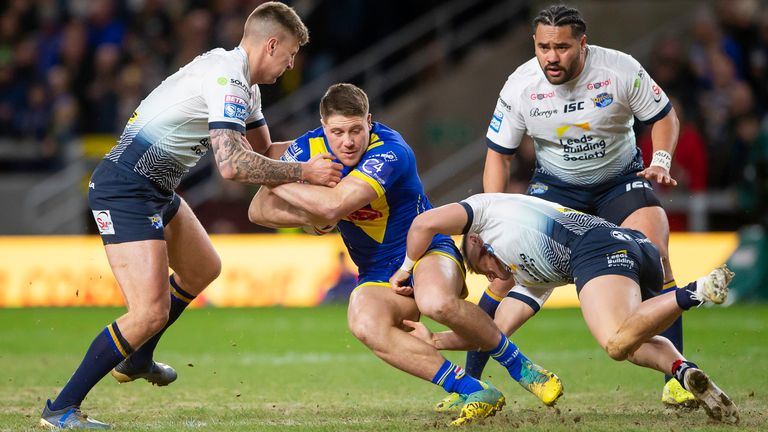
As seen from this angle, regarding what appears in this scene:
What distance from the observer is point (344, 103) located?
703cm

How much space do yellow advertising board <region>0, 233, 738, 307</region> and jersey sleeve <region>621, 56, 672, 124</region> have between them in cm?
700

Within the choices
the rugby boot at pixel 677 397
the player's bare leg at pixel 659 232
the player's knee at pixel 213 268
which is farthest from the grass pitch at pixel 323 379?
the player's knee at pixel 213 268

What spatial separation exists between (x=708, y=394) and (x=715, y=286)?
0.65 metres

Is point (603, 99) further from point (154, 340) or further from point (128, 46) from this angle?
point (128, 46)

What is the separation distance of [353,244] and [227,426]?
4.85ft

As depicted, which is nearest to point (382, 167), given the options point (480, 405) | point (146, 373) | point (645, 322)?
point (480, 405)

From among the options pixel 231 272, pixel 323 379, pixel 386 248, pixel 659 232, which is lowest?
pixel 231 272

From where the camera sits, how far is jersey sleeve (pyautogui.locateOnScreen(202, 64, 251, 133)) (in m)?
6.78

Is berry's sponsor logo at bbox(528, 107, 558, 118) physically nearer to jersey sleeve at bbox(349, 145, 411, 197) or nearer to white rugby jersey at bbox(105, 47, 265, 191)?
jersey sleeve at bbox(349, 145, 411, 197)

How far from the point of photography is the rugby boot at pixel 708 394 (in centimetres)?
627

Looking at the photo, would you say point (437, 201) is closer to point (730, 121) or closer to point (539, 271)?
point (730, 121)

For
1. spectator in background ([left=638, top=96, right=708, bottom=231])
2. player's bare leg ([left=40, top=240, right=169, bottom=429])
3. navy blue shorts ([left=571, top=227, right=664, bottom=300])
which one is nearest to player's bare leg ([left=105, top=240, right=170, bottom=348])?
player's bare leg ([left=40, top=240, right=169, bottom=429])

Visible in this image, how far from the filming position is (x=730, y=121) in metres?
14.9

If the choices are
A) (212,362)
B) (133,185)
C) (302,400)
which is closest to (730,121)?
(212,362)
